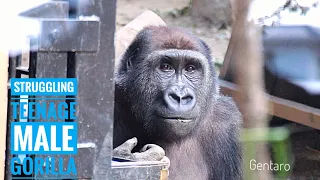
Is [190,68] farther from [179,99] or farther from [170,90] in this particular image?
[179,99]

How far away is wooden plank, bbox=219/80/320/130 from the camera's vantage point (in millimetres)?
6910

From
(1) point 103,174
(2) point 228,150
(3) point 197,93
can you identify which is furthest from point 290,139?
(1) point 103,174

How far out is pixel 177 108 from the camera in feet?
15.0

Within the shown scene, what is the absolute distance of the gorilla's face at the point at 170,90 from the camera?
15.2 feet

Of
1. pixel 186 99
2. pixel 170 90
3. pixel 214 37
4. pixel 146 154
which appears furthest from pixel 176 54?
pixel 214 37

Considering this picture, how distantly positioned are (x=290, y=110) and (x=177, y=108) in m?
2.67

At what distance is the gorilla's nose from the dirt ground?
9.28 ft

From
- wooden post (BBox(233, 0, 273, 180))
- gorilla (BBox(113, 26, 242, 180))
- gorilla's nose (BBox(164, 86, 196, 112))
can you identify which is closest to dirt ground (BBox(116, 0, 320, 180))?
gorilla (BBox(113, 26, 242, 180))

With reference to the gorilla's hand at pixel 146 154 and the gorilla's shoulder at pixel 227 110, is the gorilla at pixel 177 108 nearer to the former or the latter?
the gorilla's shoulder at pixel 227 110

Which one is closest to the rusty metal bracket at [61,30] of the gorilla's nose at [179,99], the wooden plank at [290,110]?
the gorilla's nose at [179,99]

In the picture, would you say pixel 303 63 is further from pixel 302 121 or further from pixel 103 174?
pixel 103 174

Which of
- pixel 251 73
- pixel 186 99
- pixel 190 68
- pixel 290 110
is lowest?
pixel 290 110

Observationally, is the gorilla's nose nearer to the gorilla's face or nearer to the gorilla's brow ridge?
the gorilla's face

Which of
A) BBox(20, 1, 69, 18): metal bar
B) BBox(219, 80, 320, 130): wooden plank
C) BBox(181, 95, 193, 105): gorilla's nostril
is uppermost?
BBox(20, 1, 69, 18): metal bar
